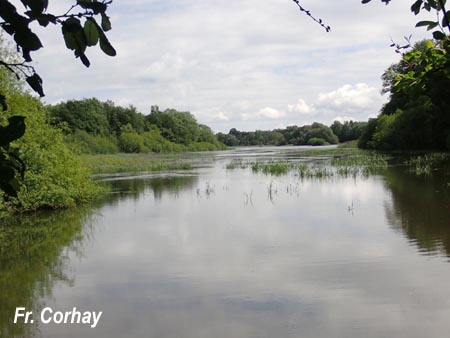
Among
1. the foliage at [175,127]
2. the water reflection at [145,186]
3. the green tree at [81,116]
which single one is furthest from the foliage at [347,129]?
A: the water reflection at [145,186]

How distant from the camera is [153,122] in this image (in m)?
91.8

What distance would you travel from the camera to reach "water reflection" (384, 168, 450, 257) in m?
10.2

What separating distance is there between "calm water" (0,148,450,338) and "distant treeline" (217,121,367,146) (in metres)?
99.6

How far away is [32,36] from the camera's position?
1324mm

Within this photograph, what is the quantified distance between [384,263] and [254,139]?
136 metres

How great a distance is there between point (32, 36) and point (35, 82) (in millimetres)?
166

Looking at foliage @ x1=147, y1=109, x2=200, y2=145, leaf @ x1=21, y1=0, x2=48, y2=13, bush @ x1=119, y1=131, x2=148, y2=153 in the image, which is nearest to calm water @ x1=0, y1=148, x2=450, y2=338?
leaf @ x1=21, y1=0, x2=48, y2=13

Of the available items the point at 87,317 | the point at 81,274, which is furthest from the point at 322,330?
the point at 81,274

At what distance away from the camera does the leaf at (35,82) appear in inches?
57.0

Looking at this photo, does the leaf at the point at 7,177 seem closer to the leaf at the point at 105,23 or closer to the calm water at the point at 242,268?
the leaf at the point at 105,23

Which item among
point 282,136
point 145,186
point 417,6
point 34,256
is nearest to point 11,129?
point 417,6

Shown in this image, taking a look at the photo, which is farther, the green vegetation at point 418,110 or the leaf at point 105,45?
the green vegetation at point 418,110

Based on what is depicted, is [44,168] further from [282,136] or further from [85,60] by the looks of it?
[282,136]

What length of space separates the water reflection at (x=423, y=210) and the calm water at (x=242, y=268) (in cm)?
5
